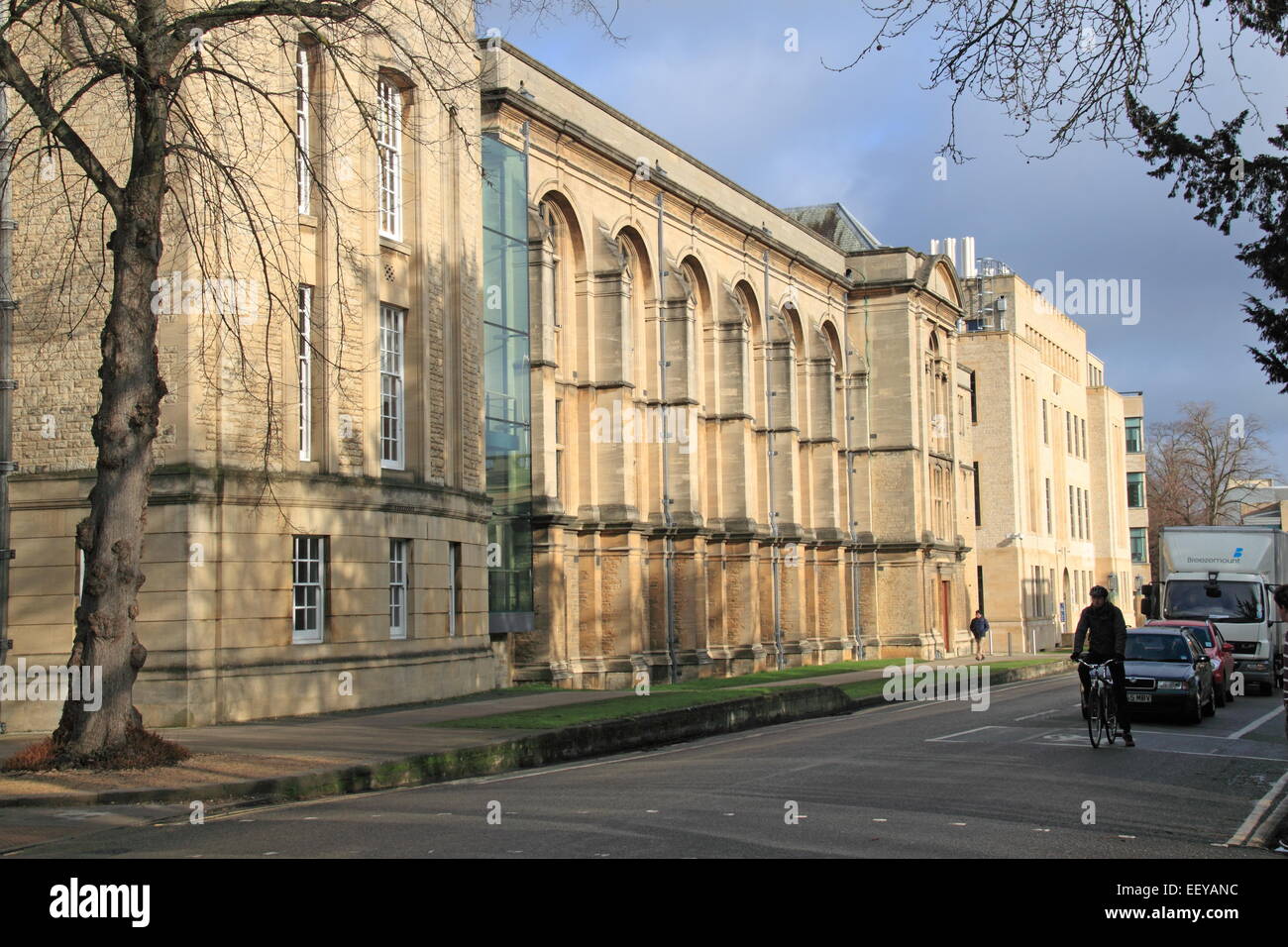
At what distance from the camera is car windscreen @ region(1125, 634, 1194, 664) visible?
23.0 meters

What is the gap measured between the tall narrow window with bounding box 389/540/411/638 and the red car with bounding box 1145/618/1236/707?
13.6 metres

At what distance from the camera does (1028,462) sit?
73.7 metres

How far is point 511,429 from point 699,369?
15.7 metres

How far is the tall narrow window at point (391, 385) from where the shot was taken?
83.5 feet

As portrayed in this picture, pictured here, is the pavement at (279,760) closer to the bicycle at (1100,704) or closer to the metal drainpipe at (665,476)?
the bicycle at (1100,704)

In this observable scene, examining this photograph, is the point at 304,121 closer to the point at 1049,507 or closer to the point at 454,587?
the point at 454,587

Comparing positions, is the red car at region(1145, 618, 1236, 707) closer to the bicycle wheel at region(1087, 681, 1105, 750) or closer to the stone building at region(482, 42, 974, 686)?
the bicycle wheel at region(1087, 681, 1105, 750)

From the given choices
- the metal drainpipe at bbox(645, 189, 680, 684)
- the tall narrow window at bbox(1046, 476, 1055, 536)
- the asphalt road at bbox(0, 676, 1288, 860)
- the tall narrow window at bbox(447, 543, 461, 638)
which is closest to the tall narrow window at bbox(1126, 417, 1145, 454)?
the tall narrow window at bbox(1046, 476, 1055, 536)

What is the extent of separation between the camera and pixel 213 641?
2109cm

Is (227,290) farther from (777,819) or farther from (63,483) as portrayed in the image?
(777,819)

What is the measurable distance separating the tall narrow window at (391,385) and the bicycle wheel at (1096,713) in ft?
41.9

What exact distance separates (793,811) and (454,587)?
16.6m

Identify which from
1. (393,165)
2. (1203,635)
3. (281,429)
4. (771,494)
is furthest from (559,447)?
(1203,635)

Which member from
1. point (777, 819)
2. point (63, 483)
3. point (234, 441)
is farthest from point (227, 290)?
point (777, 819)
